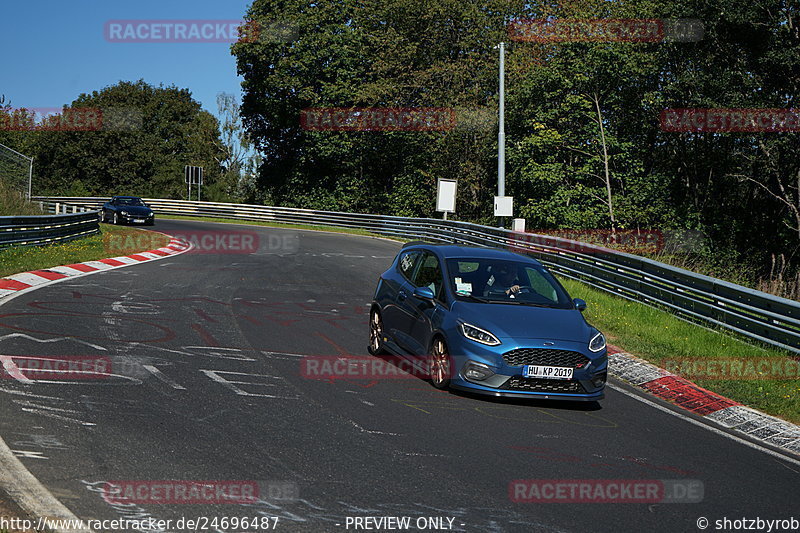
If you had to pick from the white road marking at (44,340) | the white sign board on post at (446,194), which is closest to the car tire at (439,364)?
the white road marking at (44,340)

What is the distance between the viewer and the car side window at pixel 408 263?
11.2m

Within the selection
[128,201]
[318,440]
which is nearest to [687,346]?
[318,440]

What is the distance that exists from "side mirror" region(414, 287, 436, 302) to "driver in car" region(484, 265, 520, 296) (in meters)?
0.68

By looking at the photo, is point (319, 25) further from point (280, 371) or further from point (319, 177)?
point (280, 371)

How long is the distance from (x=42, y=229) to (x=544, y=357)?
727 inches

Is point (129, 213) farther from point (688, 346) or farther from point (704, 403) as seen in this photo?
point (704, 403)

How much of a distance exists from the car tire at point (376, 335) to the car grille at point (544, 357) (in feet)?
9.11

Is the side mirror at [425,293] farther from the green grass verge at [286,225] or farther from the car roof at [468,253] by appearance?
the green grass verge at [286,225]

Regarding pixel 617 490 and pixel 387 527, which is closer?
pixel 387 527

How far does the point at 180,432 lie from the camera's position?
22.8 ft

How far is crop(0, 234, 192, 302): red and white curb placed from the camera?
15.6m

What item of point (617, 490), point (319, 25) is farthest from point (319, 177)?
point (617, 490)

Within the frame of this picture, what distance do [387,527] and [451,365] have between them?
4.06 m

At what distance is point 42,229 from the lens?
23047 millimetres
